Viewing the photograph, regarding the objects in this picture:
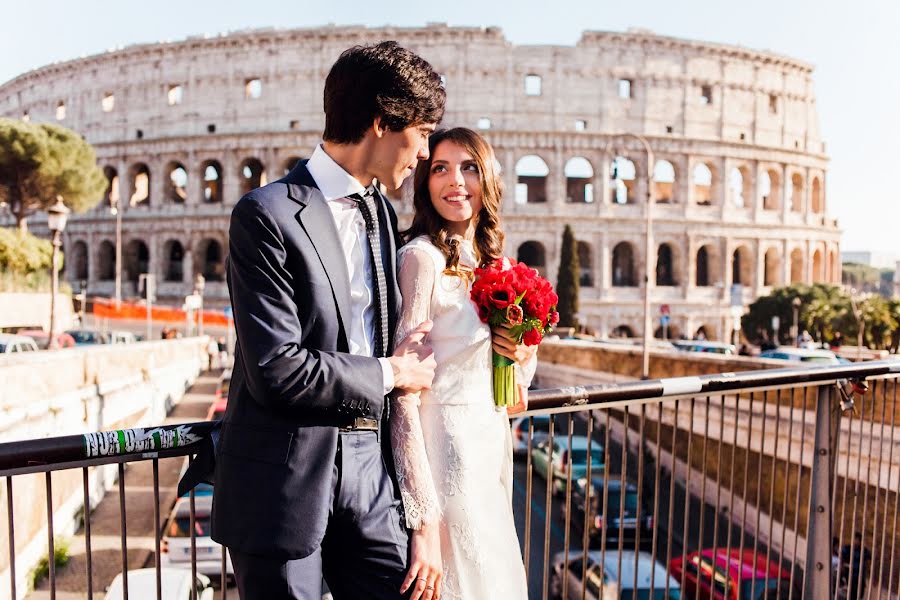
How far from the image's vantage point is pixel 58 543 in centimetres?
1050

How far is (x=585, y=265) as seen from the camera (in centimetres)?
4075

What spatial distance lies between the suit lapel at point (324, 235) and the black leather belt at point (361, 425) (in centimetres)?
22

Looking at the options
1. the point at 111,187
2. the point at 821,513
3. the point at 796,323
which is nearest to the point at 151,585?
the point at 821,513

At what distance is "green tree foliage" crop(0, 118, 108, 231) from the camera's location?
33312mm

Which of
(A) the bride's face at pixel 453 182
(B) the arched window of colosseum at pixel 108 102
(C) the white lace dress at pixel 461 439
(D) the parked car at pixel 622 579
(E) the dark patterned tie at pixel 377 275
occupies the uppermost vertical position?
(B) the arched window of colosseum at pixel 108 102

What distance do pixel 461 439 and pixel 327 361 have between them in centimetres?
62

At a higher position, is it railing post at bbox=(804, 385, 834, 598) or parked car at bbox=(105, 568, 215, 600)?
railing post at bbox=(804, 385, 834, 598)

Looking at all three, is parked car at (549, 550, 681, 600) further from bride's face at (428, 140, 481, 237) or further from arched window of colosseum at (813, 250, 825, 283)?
arched window of colosseum at (813, 250, 825, 283)

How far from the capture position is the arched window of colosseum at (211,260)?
41156mm

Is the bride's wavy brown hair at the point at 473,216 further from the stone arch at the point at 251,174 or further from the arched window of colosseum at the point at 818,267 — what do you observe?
the arched window of colosseum at the point at 818,267

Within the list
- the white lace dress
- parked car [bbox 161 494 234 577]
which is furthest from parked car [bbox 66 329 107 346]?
the white lace dress

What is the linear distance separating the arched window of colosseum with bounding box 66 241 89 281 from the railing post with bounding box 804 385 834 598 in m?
47.1

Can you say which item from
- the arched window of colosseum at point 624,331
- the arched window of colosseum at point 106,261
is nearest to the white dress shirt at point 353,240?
the arched window of colosseum at point 624,331

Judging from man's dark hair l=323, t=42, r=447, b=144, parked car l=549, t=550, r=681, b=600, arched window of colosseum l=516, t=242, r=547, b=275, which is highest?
arched window of colosseum l=516, t=242, r=547, b=275
